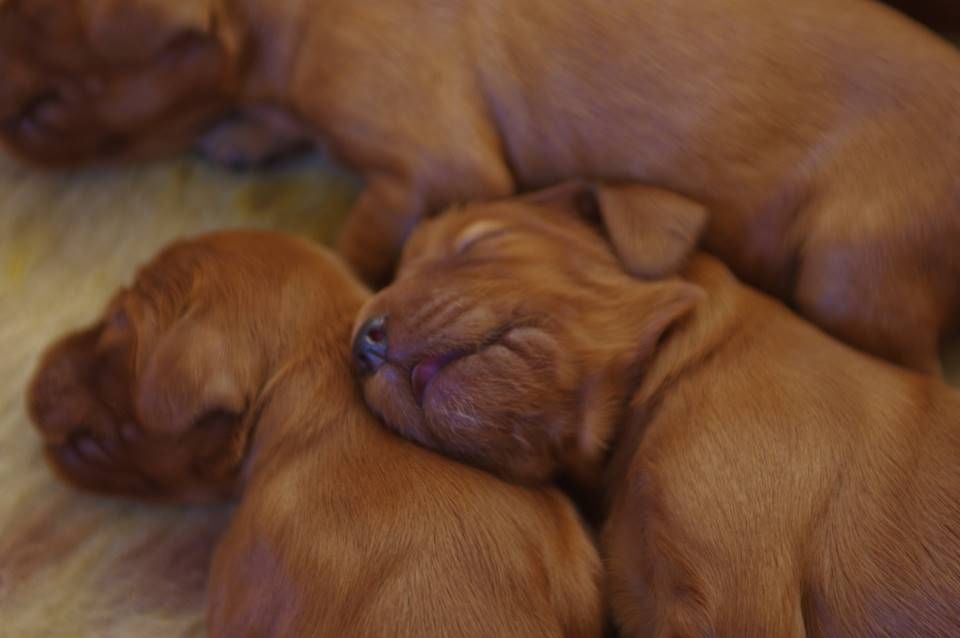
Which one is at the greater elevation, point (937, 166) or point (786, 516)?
point (937, 166)

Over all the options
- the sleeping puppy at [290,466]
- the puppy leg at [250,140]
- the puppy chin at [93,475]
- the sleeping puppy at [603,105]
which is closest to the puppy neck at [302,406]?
the sleeping puppy at [290,466]

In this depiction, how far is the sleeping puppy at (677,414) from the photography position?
1.27 m

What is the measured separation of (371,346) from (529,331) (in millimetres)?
201

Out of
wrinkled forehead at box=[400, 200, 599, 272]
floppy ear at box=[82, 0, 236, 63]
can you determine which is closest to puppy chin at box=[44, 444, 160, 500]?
wrinkled forehead at box=[400, 200, 599, 272]

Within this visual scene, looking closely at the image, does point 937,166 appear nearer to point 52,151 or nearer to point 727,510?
point 727,510

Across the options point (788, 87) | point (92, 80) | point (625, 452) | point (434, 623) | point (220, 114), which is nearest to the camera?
point (434, 623)

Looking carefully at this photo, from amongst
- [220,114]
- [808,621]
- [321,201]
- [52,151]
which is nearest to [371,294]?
[321,201]

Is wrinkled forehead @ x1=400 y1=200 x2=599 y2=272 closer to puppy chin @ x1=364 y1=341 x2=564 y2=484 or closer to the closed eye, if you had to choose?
the closed eye

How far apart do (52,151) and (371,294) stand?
0.60 meters

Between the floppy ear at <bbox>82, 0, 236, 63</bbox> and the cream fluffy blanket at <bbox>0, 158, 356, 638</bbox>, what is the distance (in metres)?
0.29

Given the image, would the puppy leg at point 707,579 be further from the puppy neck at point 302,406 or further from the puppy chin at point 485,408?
the puppy neck at point 302,406

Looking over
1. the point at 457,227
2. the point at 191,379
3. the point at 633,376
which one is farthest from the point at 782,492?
the point at 191,379

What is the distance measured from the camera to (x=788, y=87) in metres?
1.58

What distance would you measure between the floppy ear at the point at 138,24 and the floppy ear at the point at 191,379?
0.44 meters
